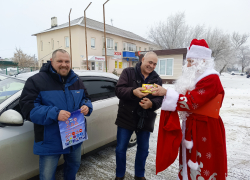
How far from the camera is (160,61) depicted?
17.7 m

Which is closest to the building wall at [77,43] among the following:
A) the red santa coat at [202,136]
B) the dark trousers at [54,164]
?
the dark trousers at [54,164]

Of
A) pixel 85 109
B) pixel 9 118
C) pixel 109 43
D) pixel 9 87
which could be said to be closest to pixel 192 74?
pixel 85 109

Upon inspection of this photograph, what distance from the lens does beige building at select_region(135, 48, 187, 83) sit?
1638 centimetres

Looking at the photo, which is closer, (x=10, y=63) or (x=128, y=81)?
(x=128, y=81)

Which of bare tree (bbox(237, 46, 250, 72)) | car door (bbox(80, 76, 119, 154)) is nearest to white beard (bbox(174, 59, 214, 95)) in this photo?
car door (bbox(80, 76, 119, 154))

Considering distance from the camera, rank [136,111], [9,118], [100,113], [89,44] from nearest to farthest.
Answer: [9,118]
[136,111]
[100,113]
[89,44]

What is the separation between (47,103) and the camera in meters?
1.79

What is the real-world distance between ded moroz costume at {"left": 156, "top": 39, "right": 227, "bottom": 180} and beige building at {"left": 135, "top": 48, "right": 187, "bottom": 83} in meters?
15.1

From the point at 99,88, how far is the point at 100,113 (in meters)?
0.47

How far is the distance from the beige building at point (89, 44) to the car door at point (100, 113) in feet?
64.8

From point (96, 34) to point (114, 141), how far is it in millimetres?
23078

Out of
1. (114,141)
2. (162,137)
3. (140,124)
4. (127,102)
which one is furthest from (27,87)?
(114,141)

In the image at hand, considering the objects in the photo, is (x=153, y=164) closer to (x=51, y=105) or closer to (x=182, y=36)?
(x=51, y=105)

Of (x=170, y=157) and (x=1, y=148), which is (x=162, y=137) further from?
(x=1, y=148)
